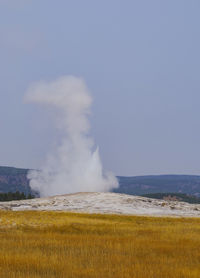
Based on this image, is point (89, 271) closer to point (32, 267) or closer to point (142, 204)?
point (32, 267)

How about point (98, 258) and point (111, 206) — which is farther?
point (111, 206)

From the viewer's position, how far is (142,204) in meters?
49.8

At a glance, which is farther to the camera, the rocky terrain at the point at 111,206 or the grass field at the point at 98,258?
the rocky terrain at the point at 111,206

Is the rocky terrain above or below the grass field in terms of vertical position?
above

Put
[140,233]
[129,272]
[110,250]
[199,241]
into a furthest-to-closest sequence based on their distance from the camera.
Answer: [140,233] < [199,241] < [110,250] < [129,272]

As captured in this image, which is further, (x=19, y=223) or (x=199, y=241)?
(x=19, y=223)

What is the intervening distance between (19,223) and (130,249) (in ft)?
41.0

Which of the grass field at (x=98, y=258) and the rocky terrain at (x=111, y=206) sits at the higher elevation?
the rocky terrain at (x=111, y=206)

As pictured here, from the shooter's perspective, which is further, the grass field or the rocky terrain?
the rocky terrain

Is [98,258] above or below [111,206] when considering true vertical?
below

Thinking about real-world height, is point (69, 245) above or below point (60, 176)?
below

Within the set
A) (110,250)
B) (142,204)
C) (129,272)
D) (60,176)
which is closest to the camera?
(129,272)

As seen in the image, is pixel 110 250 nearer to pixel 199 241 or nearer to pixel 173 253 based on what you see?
pixel 173 253

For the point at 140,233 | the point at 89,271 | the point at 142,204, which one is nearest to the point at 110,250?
the point at 89,271
